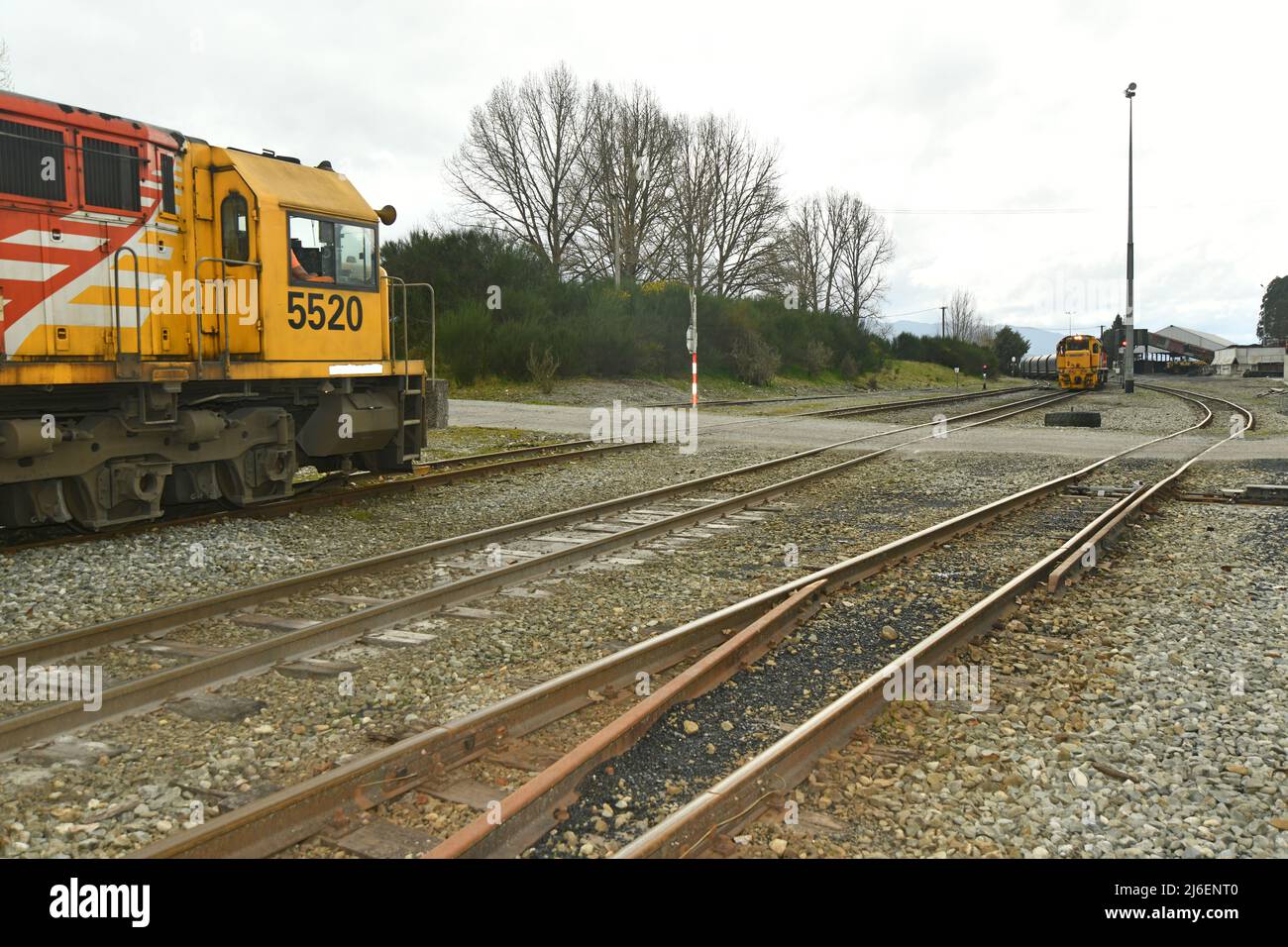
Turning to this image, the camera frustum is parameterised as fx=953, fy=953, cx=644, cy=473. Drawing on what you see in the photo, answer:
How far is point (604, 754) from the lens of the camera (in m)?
4.03

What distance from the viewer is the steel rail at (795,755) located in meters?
3.30

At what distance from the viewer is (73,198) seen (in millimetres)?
8156

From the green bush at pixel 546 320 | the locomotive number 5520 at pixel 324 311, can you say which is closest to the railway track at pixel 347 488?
the locomotive number 5520 at pixel 324 311

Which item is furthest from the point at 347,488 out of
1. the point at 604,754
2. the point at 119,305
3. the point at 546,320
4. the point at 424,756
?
the point at 546,320

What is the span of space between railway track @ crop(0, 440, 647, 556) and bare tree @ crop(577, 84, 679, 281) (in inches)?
1311

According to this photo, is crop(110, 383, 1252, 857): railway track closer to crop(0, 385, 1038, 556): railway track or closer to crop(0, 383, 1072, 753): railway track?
crop(0, 383, 1072, 753): railway track

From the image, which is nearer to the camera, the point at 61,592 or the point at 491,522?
the point at 61,592

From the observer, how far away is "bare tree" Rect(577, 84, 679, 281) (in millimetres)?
48094

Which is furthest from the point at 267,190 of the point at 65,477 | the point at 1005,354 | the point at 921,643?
the point at 1005,354

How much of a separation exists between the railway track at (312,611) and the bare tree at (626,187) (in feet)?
130

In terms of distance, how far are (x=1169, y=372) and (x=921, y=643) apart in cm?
8573

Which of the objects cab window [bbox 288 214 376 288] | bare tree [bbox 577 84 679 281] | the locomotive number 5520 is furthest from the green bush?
the locomotive number 5520
